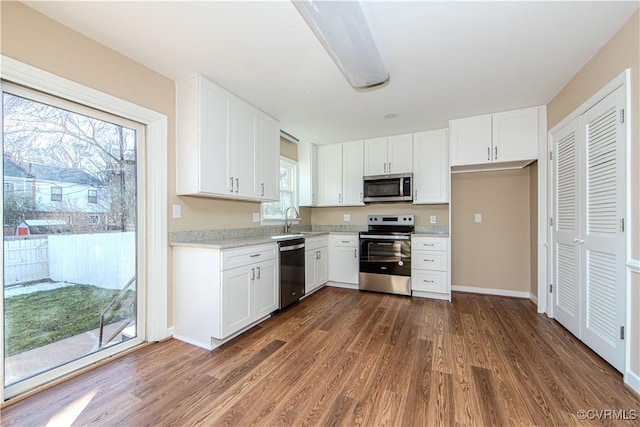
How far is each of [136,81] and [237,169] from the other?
1096 mm

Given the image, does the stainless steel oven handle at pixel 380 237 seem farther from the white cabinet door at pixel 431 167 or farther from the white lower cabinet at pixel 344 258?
the white cabinet door at pixel 431 167

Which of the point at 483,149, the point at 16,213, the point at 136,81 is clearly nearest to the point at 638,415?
the point at 483,149

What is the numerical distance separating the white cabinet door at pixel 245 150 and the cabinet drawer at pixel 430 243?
227 cm

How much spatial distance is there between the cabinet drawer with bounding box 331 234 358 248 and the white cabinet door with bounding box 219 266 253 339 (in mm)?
1872

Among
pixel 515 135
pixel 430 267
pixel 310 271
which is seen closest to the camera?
pixel 515 135

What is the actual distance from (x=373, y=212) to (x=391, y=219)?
0.34m

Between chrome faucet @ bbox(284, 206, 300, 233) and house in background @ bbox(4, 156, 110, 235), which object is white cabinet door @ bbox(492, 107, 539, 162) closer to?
chrome faucet @ bbox(284, 206, 300, 233)

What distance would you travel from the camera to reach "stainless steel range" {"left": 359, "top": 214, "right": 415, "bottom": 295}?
3688 millimetres

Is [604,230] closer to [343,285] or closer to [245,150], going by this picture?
[343,285]

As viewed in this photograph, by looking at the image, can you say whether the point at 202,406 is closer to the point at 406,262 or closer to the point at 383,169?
the point at 406,262

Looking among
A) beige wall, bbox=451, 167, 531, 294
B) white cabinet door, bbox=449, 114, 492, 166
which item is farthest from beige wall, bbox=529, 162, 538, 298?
white cabinet door, bbox=449, 114, 492, 166

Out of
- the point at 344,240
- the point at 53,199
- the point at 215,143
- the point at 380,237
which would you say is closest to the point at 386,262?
the point at 380,237

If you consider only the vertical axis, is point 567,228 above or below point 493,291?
above

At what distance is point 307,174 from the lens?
4457 mm
